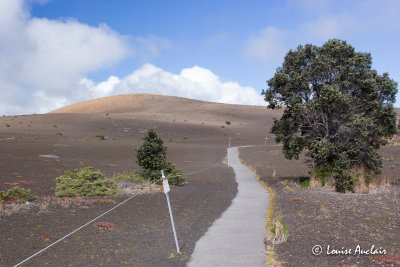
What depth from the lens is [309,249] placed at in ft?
26.6

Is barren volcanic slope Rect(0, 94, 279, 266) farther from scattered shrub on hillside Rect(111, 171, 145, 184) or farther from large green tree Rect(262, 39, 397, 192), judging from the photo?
large green tree Rect(262, 39, 397, 192)

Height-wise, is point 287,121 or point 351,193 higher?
point 287,121

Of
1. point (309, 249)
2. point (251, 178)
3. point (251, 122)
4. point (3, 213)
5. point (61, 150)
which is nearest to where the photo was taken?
point (309, 249)

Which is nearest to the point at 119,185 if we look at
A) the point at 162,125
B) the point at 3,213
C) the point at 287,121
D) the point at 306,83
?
the point at 3,213

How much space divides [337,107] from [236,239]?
1087cm

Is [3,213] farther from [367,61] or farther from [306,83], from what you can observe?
[367,61]

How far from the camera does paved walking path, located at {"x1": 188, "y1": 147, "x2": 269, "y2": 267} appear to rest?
25.2 feet

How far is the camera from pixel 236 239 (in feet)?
30.5

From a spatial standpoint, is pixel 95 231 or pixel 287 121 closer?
pixel 95 231

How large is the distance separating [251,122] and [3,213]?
92.0 metres

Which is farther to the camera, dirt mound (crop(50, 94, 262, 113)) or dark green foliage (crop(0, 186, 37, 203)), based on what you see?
dirt mound (crop(50, 94, 262, 113))

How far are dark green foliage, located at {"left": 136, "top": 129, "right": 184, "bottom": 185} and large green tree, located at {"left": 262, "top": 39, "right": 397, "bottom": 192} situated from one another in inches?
254

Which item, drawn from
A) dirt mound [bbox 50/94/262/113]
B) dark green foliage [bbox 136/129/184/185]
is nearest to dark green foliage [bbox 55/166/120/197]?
dark green foliage [bbox 136/129/184/185]

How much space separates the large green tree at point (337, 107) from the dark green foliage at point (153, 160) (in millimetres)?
6449
